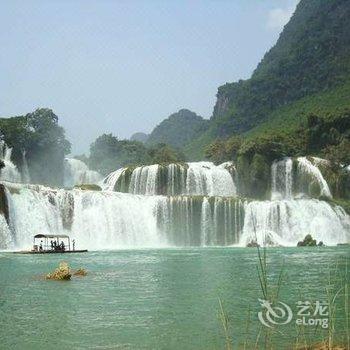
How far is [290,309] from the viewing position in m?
12.3

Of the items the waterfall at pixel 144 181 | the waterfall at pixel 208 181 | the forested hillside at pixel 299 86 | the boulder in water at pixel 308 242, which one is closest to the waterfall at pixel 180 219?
the boulder in water at pixel 308 242

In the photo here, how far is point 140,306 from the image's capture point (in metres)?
13.9

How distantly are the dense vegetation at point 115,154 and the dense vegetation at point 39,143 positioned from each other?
10.8m

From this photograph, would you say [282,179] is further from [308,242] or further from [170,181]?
[308,242]

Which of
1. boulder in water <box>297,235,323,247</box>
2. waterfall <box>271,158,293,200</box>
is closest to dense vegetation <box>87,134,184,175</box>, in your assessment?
waterfall <box>271,158,293,200</box>

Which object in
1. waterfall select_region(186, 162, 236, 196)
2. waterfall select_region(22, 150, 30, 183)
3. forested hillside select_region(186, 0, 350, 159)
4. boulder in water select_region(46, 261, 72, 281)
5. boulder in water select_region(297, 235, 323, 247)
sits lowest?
boulder in water select_region(46, 261, 72, 281)

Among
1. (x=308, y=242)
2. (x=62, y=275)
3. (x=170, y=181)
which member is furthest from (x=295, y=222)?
(x=62, y=275)

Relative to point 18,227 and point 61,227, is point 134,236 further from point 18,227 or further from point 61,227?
point 18,227

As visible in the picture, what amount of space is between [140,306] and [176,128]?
170 m

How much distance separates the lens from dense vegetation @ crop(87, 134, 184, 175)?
83.2 metres

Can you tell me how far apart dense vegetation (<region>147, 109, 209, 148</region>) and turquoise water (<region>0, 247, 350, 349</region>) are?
15123 centimetres

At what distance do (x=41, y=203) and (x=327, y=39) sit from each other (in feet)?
284

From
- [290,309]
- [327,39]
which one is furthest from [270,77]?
[290,309]

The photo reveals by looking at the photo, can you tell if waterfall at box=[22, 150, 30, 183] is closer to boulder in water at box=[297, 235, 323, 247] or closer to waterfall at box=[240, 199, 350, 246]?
waterfall at box=[240, 199, 350, 246]
